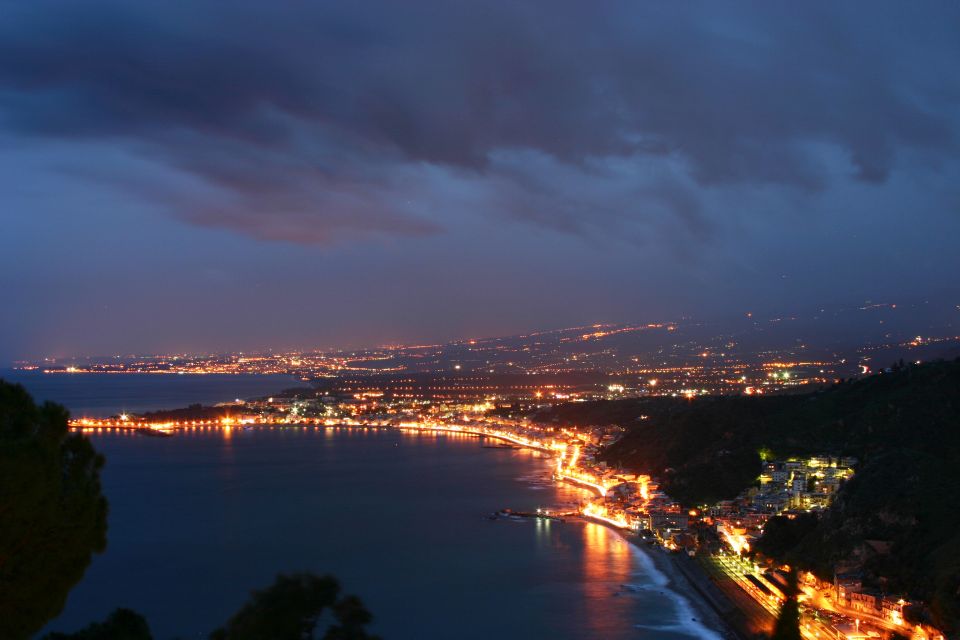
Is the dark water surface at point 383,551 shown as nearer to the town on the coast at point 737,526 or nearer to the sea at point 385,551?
the sea at point 385,551

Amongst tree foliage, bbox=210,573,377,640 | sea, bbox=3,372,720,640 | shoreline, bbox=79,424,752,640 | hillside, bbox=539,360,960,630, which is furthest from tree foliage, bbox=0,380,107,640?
hillside, bbox=539,360,960,630

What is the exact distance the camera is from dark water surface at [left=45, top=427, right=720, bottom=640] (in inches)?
364

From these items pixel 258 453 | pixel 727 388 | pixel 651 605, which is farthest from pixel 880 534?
pixel 727 388

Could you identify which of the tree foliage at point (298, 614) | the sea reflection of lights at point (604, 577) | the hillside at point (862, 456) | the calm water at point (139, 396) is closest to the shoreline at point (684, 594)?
the sea reflection of lights at point (604, 577)

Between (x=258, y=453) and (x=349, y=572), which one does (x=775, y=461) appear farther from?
(x=258, y=453)

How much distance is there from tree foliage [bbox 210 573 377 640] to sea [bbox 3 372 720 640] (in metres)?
5.62

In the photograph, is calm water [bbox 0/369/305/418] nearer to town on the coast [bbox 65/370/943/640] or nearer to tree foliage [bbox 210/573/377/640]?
town on the coast [bbox 65/370/943/640]

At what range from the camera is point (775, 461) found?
15.7 meters

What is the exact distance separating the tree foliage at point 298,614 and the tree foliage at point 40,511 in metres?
0.65

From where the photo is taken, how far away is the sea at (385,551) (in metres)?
9.20

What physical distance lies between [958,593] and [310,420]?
31.4 metres

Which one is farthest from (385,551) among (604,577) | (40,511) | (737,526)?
(40,511)

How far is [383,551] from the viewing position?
12398mm

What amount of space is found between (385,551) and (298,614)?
30.7ft
